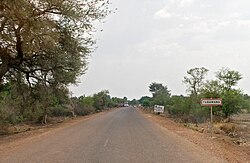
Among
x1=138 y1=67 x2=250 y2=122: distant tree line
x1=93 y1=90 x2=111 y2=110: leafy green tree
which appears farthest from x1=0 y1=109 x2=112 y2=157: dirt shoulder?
x1=93 y1=90 x2=111 y2=110: leafy green tree

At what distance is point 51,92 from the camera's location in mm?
34219

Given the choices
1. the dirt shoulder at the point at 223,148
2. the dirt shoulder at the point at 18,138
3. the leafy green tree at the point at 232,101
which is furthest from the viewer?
the leafy green tree at the point at 232,101

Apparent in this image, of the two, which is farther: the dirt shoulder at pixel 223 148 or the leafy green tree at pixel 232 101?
the leafy green tree at pixel 232 101

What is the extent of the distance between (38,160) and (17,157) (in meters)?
1.28

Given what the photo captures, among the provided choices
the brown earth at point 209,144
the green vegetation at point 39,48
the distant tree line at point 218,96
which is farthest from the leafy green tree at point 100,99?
the brown earth at point 209,144

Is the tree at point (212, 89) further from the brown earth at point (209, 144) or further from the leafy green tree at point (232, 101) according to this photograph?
the brown earth at point (209, 144)

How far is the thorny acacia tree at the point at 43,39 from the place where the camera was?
2008 centimetres

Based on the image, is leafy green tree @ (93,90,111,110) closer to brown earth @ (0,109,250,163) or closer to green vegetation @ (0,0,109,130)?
green vegetation @ (0,0,109,130)

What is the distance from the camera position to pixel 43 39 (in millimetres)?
21688

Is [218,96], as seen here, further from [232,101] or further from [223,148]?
[223,148]

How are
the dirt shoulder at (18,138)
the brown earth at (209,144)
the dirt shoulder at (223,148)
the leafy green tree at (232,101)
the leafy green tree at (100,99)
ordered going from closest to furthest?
1. the dirt shoulder at (223,148)
2. the brown earth at (209,144)
3. the dirt shoulder at (18,138)
4. the leafy green tree at (232,101)
5. the leafy green tree at (100,99)

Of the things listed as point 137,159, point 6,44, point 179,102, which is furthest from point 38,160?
point 179,102

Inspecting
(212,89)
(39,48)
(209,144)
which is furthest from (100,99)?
(209,144)

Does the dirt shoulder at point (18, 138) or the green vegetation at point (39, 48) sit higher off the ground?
the green vegetation at point (39, 48)
